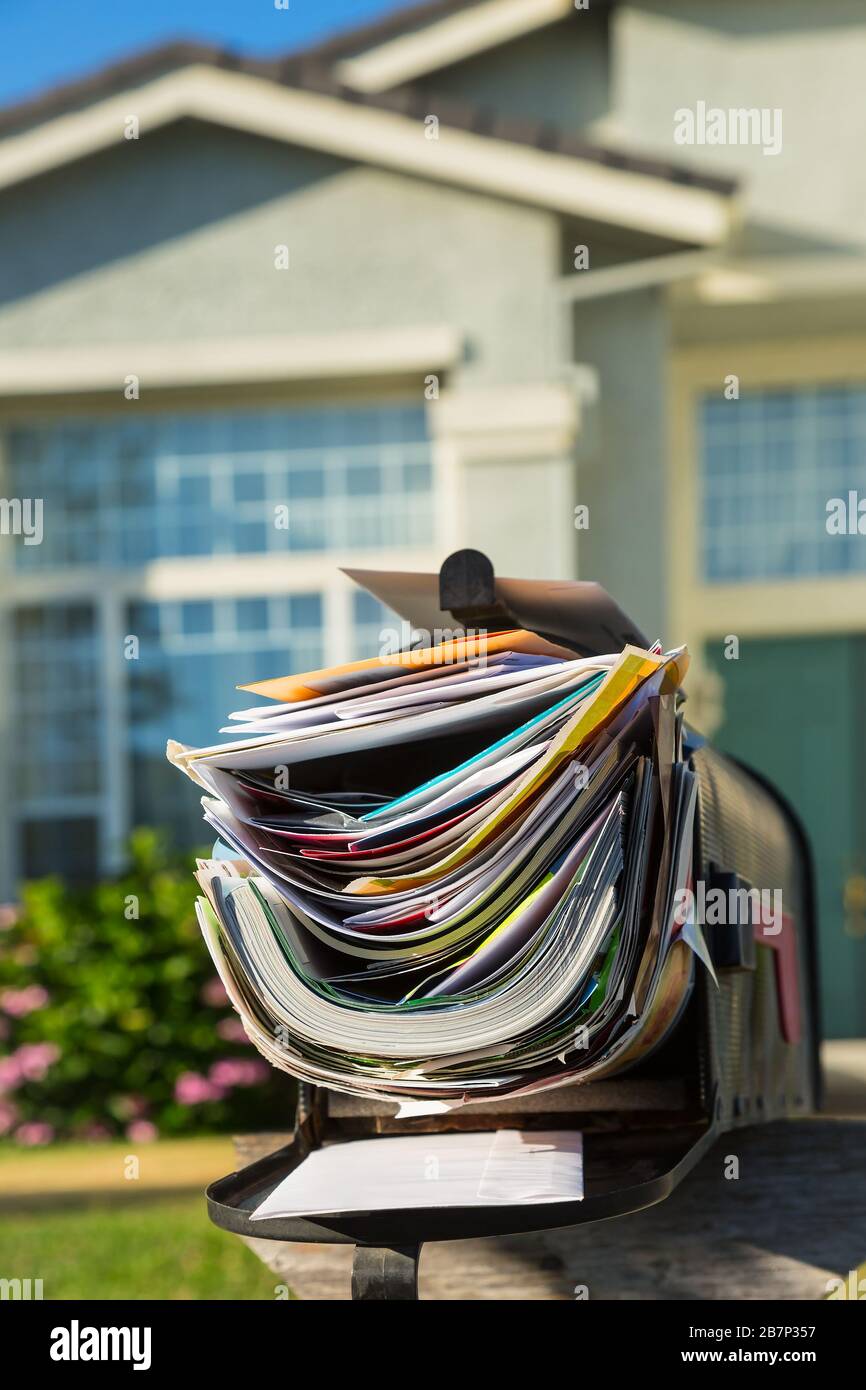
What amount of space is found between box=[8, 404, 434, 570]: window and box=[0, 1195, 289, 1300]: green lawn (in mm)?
3618

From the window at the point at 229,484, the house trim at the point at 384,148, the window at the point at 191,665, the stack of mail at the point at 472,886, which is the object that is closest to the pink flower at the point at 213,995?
the window at the point at 191,665

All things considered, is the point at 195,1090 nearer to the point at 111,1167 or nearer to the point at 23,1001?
the point at 111,1167

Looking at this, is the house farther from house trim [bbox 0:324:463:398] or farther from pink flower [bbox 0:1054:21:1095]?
pink flower [bbox 0:1054:21:1095]

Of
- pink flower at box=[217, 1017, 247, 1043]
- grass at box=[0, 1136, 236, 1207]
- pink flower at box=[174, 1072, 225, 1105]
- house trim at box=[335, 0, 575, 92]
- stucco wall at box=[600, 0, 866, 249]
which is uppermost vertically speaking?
house trim at box=[335, 0, 575, 92]

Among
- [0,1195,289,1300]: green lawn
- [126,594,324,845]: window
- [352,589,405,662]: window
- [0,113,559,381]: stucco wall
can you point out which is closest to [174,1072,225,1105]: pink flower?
[0,1195,289,1300]: green lawn

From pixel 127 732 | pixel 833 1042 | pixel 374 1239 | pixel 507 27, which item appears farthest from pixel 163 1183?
→ pixel 507 27

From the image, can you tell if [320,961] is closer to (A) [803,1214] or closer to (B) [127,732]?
(A) [803,1214]

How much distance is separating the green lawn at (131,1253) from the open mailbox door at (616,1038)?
7.51 ft

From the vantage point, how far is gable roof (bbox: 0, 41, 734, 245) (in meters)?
6.84

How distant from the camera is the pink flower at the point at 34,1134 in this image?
21.2ft

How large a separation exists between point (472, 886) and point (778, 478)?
7.76 meters

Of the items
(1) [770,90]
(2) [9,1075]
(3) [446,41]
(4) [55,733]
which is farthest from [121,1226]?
(1) [770,90]

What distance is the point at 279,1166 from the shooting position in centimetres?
115

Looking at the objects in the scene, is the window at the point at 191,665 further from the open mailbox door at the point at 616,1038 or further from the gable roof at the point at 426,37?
the open mailbox door at the point at 616,1038
